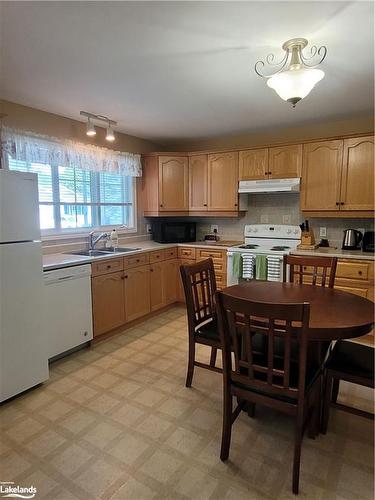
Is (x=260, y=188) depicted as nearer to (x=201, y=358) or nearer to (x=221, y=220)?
(x=221, y=220)

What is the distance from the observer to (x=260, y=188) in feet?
12.5

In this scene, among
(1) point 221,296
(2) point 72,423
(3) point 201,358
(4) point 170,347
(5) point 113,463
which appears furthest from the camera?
(4) point 170,347

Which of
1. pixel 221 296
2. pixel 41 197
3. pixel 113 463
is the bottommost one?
pixel 113 463

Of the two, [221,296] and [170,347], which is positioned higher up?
[221,296]

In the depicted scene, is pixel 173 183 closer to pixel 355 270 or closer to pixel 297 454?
pixel 355 270

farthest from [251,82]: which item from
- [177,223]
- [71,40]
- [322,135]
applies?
[177,223]

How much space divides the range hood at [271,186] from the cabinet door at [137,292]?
1.59 metres

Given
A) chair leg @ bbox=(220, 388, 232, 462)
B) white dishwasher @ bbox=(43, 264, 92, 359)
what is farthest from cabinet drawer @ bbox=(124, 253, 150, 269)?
chair leg @ bbox=(220, 388, 232, 462)

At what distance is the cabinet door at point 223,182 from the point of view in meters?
4.09

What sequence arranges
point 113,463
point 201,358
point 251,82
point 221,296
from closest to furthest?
point 221,296, point 113,463, point 251,82, point 201,358

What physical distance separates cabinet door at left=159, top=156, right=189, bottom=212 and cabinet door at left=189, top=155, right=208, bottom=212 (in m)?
0.07

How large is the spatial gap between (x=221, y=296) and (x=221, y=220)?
3.14 meters

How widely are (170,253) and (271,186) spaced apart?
1547mm

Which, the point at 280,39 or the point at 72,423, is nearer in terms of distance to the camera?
the point at 280,39
